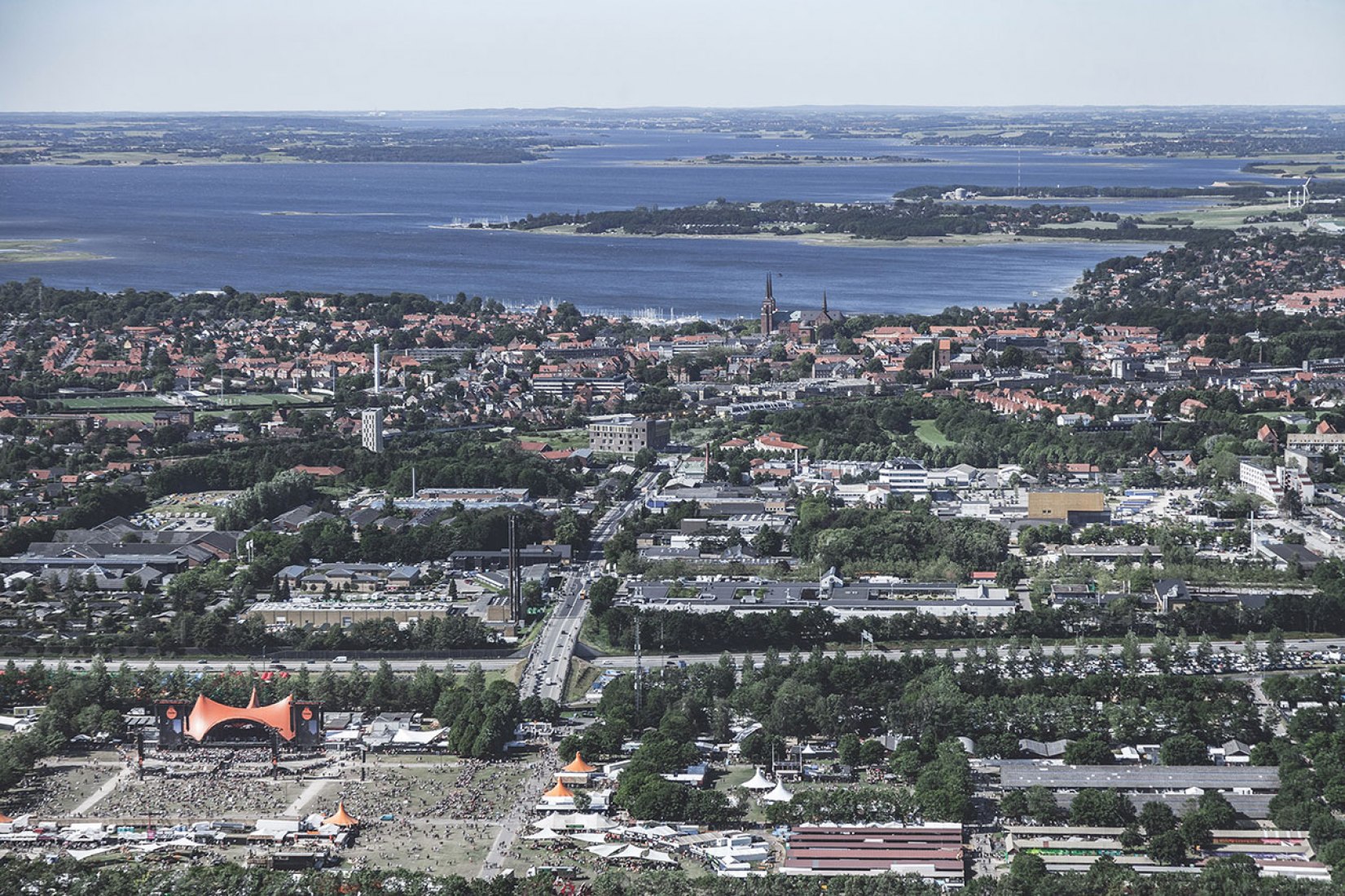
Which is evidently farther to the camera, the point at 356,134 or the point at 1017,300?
the point at 356,134

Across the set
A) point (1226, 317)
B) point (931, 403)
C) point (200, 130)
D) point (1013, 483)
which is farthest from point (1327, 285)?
point (200, 130)

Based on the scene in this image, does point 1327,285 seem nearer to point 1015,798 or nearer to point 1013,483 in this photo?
point 1013,483

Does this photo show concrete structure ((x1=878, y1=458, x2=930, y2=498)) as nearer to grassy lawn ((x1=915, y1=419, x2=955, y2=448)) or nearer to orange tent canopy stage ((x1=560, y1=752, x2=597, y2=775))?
grassy lawn ((x1=915, y1=419, x2=955, y2=448))

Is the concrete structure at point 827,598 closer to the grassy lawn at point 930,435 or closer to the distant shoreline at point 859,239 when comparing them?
the grassy lawn at point 930,435

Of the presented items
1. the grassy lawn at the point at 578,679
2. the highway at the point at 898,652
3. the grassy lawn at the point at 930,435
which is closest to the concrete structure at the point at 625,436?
the grassy lawn at the point at 930,435

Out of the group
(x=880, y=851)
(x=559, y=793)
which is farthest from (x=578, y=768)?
(x=880, y=851)

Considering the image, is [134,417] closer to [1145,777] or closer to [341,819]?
[341,819]

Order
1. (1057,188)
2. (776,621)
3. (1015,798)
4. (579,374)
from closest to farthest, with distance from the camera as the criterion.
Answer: (1015,798) → (776,621) → (579,374) → (1057,188)
